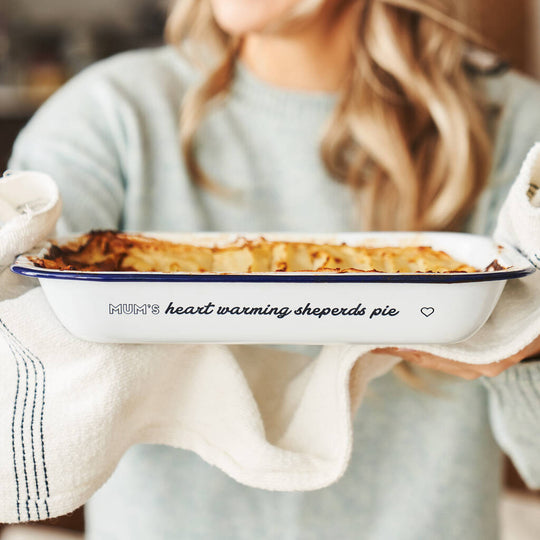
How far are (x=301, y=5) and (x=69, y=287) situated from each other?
1.55ft

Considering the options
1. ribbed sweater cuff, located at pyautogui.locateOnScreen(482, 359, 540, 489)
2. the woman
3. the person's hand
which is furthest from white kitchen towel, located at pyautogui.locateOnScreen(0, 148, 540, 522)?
the woman

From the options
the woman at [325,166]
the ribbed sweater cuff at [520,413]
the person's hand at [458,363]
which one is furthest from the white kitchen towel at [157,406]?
the woman at [325,166]

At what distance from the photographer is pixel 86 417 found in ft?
1.54

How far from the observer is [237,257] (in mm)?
513

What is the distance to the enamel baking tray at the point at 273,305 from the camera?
0.42 meters

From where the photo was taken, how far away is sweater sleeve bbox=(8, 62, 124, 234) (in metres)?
0.70

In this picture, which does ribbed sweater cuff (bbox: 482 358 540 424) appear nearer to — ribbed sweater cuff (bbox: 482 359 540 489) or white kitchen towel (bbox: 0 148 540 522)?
ribbed sweater cuff (bbox: 482 359 540 489)

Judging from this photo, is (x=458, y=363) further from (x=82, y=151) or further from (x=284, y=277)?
(x=82, y=151)

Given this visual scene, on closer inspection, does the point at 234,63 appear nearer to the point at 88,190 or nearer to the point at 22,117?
the point at 88,190

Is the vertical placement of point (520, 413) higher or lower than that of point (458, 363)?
lower

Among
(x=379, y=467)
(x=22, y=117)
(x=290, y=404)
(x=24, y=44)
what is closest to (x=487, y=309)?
(x=290, y=404)

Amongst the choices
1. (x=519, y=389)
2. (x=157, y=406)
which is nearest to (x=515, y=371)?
(x=519, y=389)

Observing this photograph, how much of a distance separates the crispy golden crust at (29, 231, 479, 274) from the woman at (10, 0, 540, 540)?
237 millimetres

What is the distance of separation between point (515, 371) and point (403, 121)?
0.38 m
